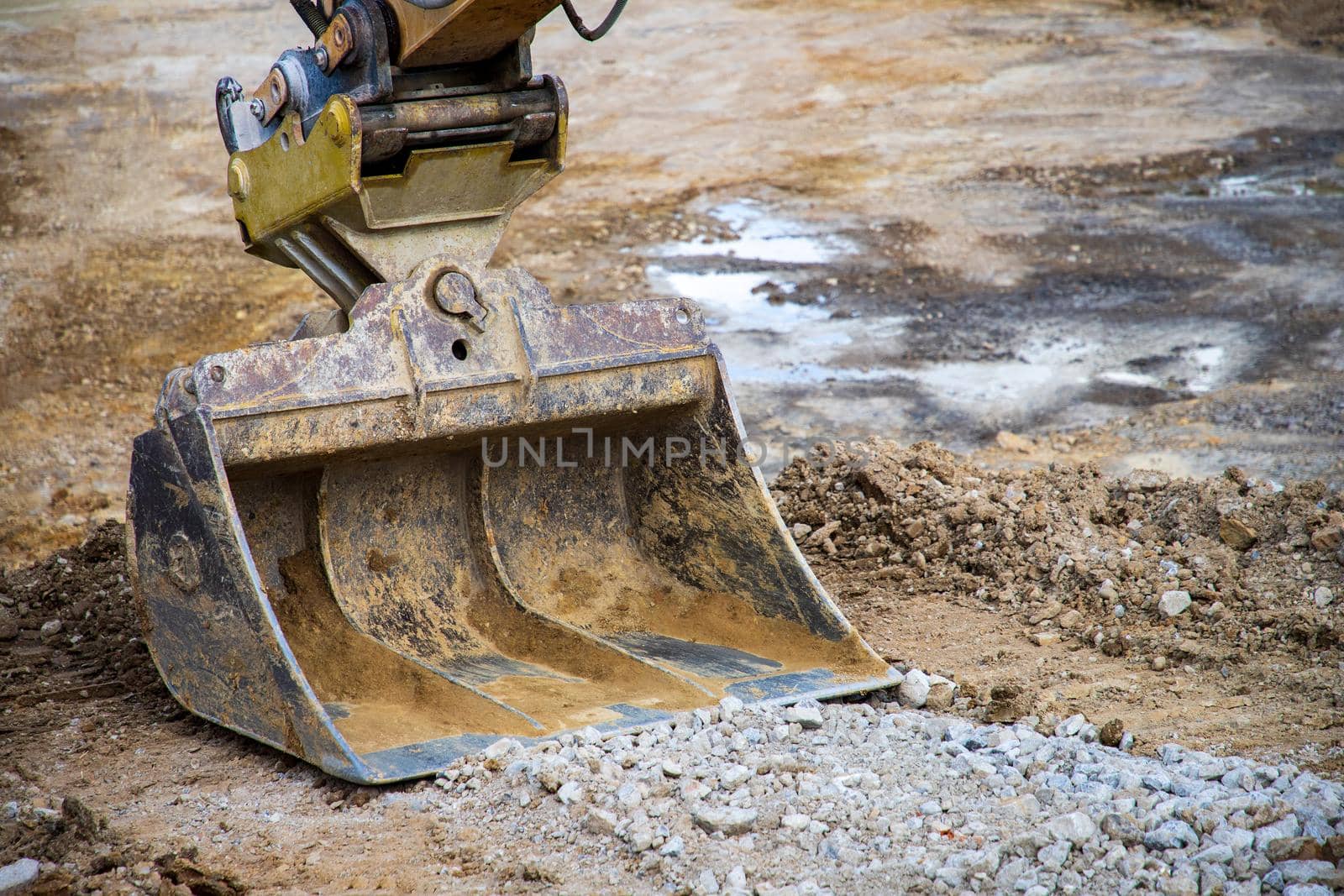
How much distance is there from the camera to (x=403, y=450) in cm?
356

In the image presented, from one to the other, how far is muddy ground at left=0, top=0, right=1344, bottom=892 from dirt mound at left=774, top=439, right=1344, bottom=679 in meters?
0.02

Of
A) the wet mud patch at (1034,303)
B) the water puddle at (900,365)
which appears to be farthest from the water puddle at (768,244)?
the water puddle at (900,365)

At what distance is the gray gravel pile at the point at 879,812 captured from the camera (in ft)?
8.33

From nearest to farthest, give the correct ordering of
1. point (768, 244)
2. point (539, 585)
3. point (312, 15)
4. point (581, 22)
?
point (581, 22), point (312, 15), point (539, 585), point (768, 244)

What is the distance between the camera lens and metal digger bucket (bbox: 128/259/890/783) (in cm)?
315

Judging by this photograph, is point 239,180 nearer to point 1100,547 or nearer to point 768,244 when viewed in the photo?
point 1100,547

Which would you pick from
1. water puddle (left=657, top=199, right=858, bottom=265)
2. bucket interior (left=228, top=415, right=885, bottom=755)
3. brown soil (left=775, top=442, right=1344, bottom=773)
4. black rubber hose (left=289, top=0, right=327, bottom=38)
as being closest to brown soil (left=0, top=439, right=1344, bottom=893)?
brown soil (left=775, top=442, right=1344, bottom=773)

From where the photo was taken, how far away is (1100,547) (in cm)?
427

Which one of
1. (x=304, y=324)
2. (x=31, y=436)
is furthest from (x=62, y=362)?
(x=304, y=324)

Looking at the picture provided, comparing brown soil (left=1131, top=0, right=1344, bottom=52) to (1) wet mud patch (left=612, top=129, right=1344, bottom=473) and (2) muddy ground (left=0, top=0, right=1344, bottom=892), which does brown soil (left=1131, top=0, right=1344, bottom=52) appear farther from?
(1) wet mud patch (left=612, top=129, right=1344, bottom=473)

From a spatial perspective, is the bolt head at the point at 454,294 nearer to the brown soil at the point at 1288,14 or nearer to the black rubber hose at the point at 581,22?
the black rubber hose at the point at 581,22

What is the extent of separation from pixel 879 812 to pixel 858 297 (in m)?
5.41

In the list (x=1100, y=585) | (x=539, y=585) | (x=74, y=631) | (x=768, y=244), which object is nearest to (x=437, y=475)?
(x=539, y=585)

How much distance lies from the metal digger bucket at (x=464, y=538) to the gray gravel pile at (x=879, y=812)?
0.71 feet
